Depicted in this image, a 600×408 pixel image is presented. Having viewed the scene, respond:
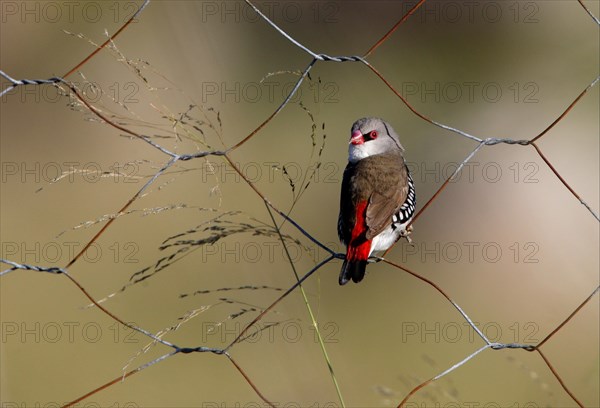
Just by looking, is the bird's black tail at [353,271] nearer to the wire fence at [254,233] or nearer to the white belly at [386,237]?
the wire fence at [254,233]

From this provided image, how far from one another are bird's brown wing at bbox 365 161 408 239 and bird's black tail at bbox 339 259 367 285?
4.2 inches

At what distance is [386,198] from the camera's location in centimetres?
299

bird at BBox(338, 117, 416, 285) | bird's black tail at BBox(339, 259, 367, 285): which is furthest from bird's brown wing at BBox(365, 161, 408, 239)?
bird's black tail at BBox(339, 259, 367, 285)

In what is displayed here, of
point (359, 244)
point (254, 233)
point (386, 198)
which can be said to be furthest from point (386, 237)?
point (254, 233)

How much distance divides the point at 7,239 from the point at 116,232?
63 centimetres

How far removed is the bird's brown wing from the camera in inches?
113

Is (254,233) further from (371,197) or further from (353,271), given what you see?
(371,197)

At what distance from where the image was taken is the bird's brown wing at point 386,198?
9.41ft

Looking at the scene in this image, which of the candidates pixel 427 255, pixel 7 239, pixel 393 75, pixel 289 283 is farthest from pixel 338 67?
pixel 7 239

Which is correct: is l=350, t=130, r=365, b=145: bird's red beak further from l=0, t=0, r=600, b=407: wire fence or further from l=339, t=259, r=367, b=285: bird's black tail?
l=339, t=259, r=367, b=285: bird's black tail

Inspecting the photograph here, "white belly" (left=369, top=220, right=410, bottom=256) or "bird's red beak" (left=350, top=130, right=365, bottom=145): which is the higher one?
"bird's red beak" (left=350, top=130, right=365, bottom=145)

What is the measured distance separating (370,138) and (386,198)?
364 mm

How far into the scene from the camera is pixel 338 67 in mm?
6328

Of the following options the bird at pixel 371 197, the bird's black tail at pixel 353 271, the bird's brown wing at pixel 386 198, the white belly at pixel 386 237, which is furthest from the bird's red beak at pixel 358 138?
the bird's black tail at pixel 353 271
